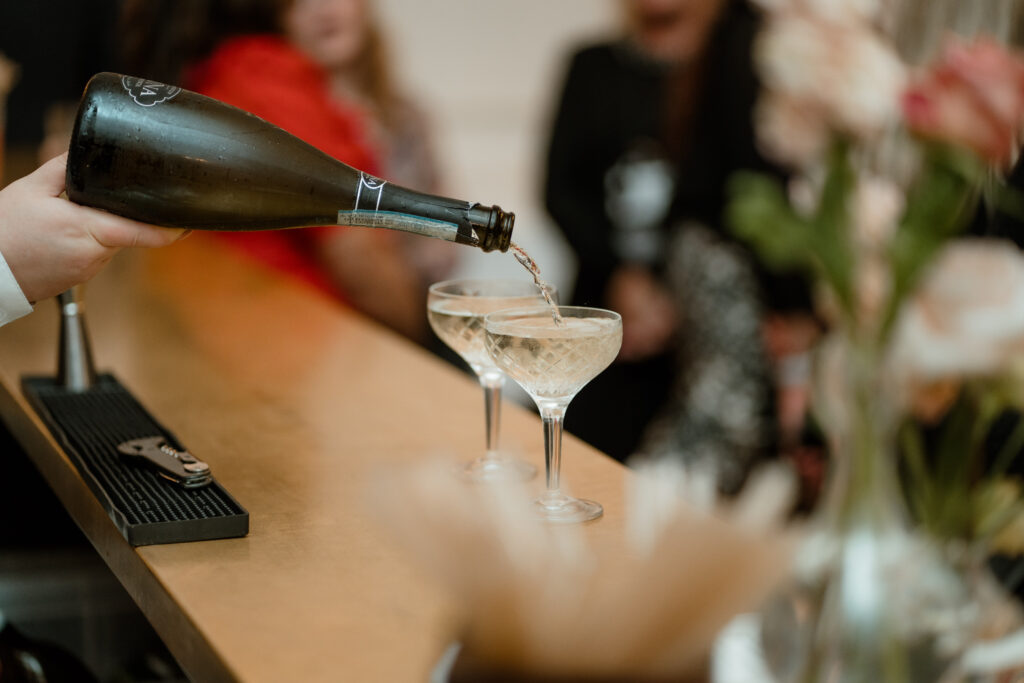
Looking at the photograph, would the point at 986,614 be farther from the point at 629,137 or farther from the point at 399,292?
the point at 629,137

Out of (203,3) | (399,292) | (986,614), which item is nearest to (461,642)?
(986,614)

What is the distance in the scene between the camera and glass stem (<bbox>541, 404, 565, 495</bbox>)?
0.88 m

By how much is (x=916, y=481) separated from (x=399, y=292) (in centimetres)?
150

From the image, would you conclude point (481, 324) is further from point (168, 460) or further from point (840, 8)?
point (840, 8)

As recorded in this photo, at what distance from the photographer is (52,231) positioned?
0.88m

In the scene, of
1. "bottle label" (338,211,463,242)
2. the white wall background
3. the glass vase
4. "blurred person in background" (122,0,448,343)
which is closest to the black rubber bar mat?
"bottle label" (338,211,463,242)

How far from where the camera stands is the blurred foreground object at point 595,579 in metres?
0.36

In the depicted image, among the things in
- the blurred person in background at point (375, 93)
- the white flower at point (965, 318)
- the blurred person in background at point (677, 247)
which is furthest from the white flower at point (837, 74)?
the blurred person in background at point (677, 247)

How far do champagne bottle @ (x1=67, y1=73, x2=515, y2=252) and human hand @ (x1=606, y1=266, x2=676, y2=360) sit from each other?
1.99 metres

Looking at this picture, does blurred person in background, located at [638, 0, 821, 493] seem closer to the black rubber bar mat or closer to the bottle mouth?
the black rubber bar mat

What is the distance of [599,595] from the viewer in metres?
0.36

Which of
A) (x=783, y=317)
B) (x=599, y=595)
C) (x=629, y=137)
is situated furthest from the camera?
(x=629, y=137)

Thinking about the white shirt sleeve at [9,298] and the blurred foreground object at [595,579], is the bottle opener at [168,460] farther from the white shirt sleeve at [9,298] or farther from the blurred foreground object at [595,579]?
the blurred foreground object at [595,579]

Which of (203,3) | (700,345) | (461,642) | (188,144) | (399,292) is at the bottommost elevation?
(700,345)
